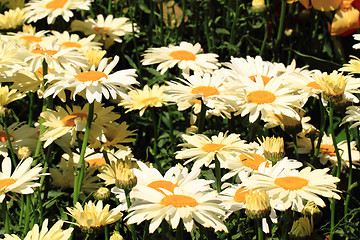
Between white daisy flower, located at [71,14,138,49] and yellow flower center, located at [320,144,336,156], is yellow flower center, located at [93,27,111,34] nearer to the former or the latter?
white daisy flower, located at [71,14,138,49]

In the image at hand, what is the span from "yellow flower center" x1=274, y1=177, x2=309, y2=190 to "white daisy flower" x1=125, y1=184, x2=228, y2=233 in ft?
0.47

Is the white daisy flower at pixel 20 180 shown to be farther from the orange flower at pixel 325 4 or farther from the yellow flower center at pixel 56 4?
the orange flower at pixel 325 4

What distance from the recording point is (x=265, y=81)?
1.72m

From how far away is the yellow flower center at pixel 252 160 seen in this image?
4.73 ft

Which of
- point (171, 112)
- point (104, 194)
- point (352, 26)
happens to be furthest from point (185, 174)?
point (352, 26)

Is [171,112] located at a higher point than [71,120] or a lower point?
lower

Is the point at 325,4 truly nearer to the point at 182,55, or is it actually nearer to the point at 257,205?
the point at 182,55

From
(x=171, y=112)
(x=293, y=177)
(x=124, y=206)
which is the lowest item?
(x=171, y=112)

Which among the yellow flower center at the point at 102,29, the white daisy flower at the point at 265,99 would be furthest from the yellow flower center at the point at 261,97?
the yellow flower center at the point at 102,29

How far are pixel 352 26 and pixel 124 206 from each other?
1.47 metres

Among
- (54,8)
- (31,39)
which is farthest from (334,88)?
(54,8)

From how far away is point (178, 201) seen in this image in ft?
3.77

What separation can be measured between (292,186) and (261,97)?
409 mm

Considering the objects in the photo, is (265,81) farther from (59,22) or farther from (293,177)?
(59,22)
